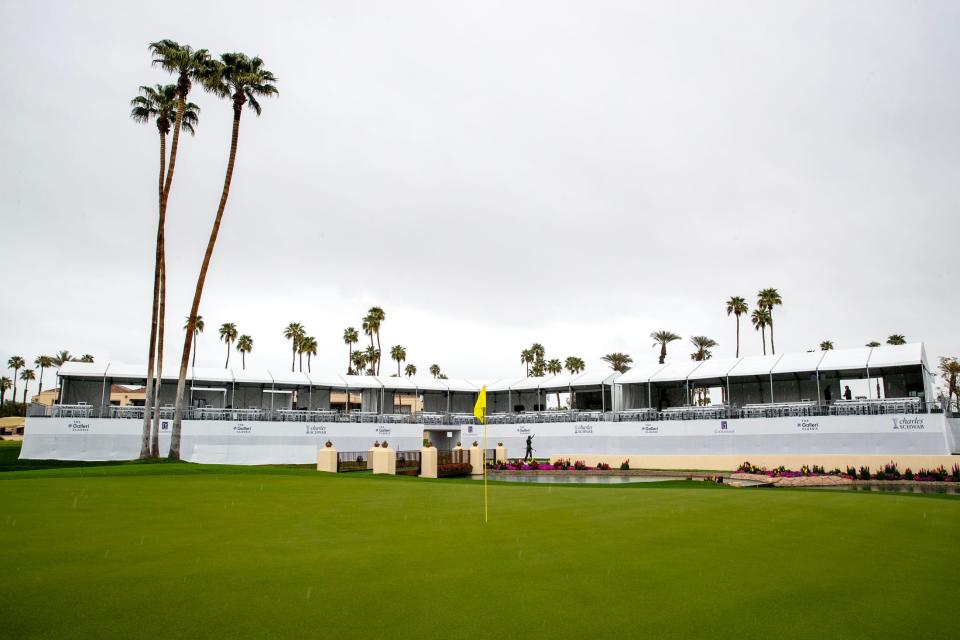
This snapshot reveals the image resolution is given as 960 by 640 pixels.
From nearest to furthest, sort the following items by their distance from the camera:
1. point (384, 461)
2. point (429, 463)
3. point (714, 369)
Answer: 1. point (384, 461)
2. point (429, 463)
3. point (714, 369)

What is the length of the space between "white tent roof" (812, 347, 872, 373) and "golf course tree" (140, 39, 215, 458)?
1364 inches

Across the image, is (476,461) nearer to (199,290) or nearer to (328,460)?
(328,460)

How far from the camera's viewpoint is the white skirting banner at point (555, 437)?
1330 inches

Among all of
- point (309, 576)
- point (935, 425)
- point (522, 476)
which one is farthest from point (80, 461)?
point (935, 425)

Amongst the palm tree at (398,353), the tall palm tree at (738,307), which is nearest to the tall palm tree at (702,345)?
the tall palm tree at (738,307)

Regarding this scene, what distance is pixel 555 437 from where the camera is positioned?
151 ft

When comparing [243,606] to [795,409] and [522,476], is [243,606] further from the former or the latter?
[795,409]

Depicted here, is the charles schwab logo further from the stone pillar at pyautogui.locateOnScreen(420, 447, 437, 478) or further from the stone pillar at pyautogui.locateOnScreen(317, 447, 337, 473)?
the stone pillar at pyautogui.locateOnScreen(317, 447, 337, 473)

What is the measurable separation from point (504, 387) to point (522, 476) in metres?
19.5

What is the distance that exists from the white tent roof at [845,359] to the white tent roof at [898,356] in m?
0.40

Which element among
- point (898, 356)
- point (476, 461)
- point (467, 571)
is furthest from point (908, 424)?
point (467, 571)

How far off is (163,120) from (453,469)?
80.6 ft

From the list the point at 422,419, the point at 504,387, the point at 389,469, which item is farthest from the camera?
the point at 504,387

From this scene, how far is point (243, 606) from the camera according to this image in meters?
5.39
